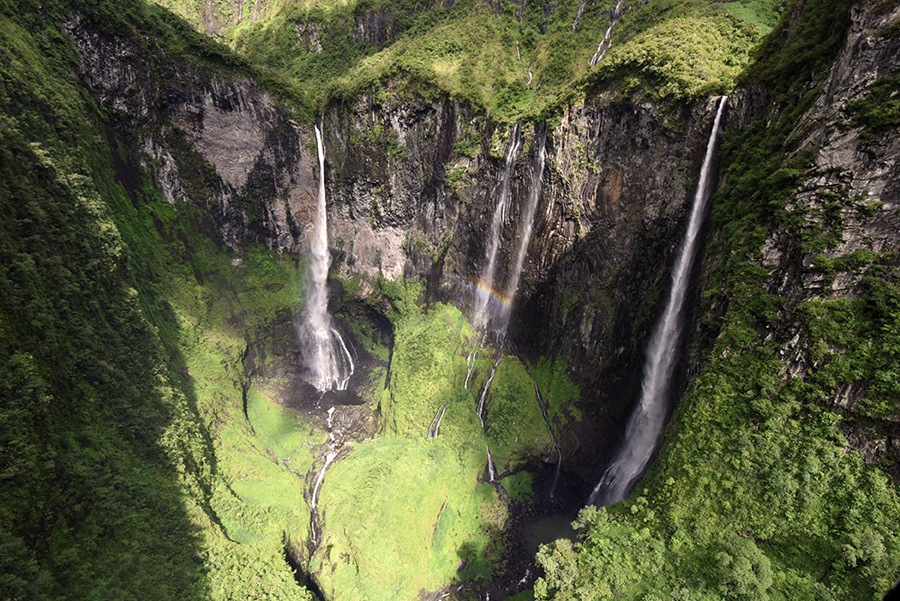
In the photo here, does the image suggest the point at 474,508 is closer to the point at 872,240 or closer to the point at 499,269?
the point at 499,269

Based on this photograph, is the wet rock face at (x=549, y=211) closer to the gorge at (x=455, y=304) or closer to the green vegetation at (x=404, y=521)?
the gorge at (x=455, y=304)

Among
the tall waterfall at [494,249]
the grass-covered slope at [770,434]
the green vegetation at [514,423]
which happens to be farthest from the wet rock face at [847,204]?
the tall waterfall at [494,249]

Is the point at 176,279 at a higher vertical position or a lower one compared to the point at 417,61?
lower

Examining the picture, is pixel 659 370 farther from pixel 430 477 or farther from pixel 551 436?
pixel 430 477

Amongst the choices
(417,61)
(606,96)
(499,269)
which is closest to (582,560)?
(499,269)

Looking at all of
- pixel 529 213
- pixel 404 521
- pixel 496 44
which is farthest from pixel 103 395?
pixel 496 44
